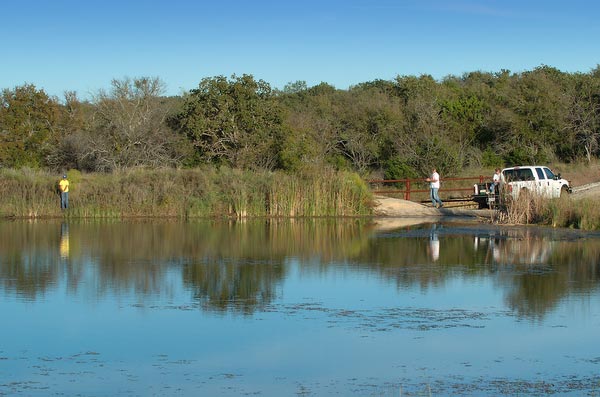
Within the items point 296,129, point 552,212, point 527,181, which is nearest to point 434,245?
point 552,212

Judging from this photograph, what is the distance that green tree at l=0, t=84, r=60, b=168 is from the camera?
2138 inches

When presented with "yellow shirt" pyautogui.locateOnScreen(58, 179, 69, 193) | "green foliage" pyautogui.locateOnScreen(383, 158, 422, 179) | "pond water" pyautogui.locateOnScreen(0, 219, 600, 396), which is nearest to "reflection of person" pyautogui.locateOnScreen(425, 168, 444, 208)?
"green foliage" pyautogui.locateOnScreen(383, 158, 422, 179)

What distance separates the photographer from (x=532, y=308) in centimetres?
1515

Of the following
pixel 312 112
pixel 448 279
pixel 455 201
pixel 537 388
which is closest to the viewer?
pixel 537 388

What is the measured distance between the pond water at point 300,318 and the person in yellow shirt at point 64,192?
42.4 ft

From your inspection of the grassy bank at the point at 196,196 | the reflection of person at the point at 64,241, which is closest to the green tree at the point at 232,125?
the grassy bank at the point at 196,196

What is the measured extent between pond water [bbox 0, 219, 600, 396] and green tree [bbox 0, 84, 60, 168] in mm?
30318

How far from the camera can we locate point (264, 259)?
72.0 ft

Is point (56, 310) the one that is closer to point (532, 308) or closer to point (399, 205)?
point (532, 308)

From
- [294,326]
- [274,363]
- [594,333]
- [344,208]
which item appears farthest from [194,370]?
[344,208]

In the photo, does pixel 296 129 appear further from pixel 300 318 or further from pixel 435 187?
pixel 300 318

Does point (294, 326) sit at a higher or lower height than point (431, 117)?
lower

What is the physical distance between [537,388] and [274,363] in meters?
3.16

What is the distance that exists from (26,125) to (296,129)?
16.6 meters
